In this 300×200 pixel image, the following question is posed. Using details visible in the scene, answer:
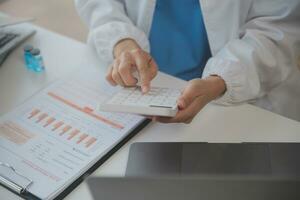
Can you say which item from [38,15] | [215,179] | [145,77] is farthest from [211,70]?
[38,15]

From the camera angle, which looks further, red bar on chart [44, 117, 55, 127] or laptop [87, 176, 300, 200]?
red bar on chart [44, 117, 55, 127]

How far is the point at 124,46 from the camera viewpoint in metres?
0.92

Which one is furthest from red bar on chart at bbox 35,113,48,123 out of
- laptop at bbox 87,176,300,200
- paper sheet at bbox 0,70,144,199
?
laptop at bbox 87,176,300,200

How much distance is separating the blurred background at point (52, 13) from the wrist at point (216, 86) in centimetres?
112

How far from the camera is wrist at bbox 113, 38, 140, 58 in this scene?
91 centimetres

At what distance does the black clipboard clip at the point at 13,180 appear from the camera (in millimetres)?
675

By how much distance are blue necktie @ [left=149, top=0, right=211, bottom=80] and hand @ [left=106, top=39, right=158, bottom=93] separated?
0.16m

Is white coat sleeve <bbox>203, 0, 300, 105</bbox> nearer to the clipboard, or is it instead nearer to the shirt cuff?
the shirt cuff

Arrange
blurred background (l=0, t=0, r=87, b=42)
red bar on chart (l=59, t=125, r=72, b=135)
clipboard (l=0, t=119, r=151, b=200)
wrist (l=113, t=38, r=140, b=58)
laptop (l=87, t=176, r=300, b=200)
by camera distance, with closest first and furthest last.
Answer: laptop (l=87, t=176, r=300, b=200)
clipboard (l=0, t=119, r=151, b=200)
red bar on chart (l=59, t=125, r=72, b=135)
wrist (l=113, t=38, r=140, b=58)
blurred background (l=0, t=0, r=87, b=42)

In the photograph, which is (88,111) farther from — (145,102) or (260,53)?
(260,53)

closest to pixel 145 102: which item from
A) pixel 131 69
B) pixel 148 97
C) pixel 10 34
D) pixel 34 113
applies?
pixel 148 97

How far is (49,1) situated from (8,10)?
0.73 ft

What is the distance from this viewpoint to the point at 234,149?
2.32ft

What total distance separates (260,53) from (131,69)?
0.27 m
